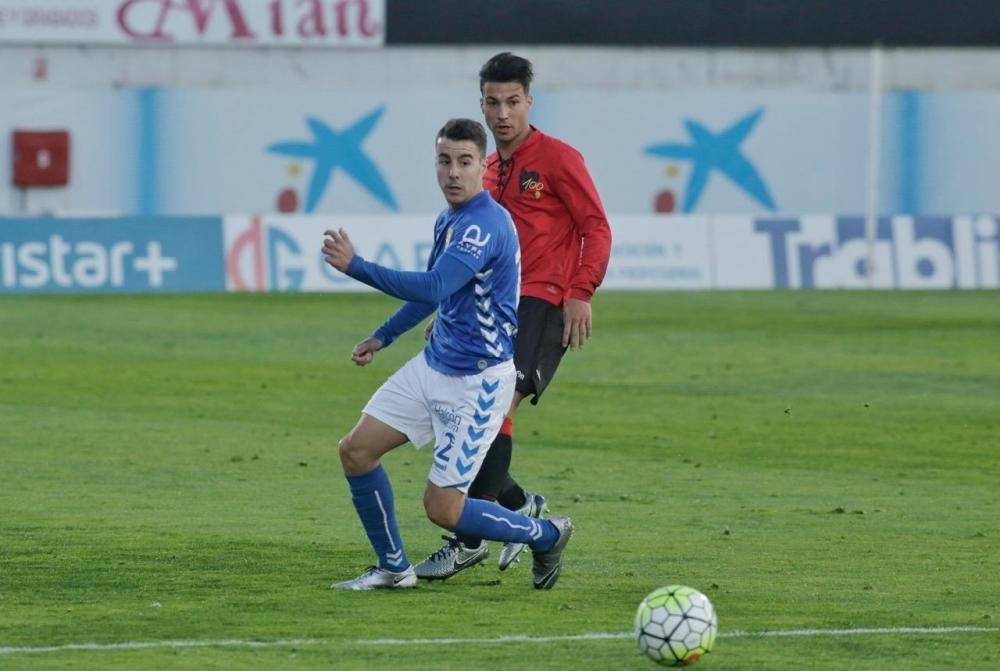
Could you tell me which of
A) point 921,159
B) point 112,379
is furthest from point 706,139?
point 112,379

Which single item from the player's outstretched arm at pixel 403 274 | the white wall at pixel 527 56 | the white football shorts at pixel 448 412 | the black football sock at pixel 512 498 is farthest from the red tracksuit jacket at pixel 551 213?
the white wall at pixel 527 56

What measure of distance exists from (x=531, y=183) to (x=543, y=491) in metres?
3.08

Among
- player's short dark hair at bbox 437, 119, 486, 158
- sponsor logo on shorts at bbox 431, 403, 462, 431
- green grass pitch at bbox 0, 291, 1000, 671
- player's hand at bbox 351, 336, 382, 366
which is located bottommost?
green grass pitch at bbox 0, 291, 1000, 671

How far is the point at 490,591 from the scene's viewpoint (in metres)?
9.00

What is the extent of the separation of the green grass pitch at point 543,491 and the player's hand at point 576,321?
1.01 m

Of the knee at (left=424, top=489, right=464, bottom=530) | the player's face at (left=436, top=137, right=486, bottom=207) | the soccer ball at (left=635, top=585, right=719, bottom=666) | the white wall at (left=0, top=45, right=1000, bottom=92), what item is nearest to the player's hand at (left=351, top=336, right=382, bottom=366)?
the knee at (left=424, top=489, right=464, bottom=530)

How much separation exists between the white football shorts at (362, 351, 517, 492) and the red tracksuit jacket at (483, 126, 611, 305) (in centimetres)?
106

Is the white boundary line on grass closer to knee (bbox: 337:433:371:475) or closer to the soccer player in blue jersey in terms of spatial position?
the soccer player in blue jersey

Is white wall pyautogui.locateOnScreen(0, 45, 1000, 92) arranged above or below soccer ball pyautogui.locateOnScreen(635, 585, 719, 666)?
above

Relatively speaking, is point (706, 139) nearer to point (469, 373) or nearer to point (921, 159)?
point (921, 159)

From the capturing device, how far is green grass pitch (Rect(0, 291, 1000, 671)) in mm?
7867

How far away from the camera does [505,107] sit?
9.45 metres

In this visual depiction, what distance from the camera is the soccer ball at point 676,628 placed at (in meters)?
7.30

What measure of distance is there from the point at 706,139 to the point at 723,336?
59.8 ft
